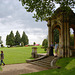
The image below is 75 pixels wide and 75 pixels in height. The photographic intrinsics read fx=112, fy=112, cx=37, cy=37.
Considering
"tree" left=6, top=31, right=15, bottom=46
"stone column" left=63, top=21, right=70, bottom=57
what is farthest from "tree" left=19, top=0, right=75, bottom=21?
"tree" left=6, top=31, right=15, bottom=46

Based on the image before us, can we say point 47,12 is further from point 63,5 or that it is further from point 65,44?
point 65,44

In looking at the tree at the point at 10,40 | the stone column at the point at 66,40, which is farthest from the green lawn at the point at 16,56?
the tree at the point at 10,40

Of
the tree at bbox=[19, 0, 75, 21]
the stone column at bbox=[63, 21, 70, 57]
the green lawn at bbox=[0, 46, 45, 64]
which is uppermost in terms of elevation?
the tree at bbox=[19, 0, 75, 21]

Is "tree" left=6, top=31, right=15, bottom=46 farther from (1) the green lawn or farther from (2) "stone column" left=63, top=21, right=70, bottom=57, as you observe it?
(2) "stone column" left=63, top=21, right=70, bottom=57

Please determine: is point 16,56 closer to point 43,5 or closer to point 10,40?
point 43,5

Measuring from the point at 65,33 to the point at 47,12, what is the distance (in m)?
3.58

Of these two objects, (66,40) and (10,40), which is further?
(10,40)

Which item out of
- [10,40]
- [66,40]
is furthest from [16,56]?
[10,40]

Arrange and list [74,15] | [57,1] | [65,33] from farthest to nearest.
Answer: [74,15] < [65,33] < [57,1]

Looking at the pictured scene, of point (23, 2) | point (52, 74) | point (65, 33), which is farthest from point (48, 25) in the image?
point (52, 74)

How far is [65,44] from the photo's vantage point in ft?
46.7

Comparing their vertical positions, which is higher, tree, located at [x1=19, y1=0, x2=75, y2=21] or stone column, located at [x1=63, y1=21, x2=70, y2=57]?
tree, located at [x1=19, y1=0, x2=75, y2=21]

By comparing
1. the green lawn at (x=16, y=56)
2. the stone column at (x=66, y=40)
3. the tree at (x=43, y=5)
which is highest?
the tree at (x=43, y=5)

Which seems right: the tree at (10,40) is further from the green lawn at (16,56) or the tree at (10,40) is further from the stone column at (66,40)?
the stone column at (66,40)
